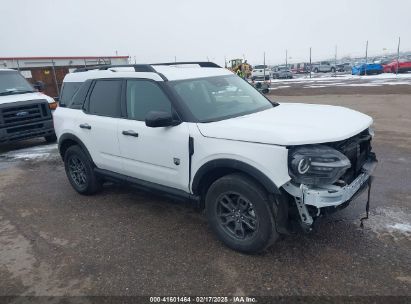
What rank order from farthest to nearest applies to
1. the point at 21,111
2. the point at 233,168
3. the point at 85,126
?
the point at 21,111, the point at 85,126, the point at 233,168

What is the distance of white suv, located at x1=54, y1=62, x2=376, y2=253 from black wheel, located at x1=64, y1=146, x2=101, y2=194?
1.3 inches

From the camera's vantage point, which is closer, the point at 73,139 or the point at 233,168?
the point at 233,168

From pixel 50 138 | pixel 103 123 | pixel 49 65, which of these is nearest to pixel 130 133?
pixel 103 123

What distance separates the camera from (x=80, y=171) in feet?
18.4

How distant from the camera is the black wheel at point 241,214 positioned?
11.1ft

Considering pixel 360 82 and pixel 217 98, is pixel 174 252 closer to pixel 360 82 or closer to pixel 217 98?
pixel 217 98

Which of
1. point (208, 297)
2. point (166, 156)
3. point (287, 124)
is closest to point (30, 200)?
point (166, 156)

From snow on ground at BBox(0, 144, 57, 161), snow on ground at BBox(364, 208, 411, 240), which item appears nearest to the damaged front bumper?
snow on ground at BBox(364, 208, 411, 240)

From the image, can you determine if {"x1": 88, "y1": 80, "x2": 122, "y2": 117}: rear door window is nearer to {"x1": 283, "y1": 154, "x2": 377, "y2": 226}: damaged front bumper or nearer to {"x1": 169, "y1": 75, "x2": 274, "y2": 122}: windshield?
{"x1": 169, "y1": 75, "x2": 274, "y2": 122}: windshield

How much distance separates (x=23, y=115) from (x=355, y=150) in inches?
324

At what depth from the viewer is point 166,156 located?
4.06 meters

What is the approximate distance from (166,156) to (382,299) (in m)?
2.44

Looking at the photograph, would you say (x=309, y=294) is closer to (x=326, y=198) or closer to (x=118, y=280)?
(x=326, y=198)

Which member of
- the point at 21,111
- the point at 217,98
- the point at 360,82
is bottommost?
the point at 360,82
